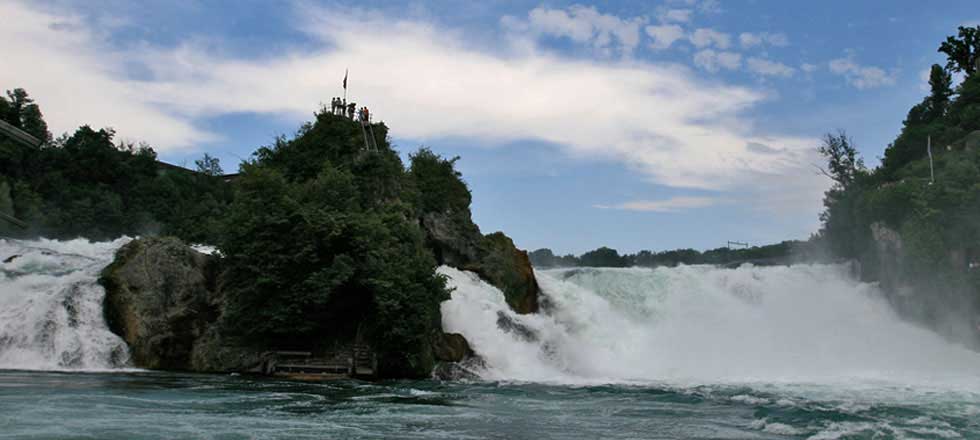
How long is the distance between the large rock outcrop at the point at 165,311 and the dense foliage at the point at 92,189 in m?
29.9

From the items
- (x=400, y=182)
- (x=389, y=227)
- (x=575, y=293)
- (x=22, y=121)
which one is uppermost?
(x=22, y=121)

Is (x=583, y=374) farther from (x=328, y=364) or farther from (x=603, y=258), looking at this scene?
(x=603, y=258)

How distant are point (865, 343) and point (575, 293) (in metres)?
13.7

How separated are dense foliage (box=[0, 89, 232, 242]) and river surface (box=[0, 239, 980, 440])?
29.3m

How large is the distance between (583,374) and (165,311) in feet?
50.8

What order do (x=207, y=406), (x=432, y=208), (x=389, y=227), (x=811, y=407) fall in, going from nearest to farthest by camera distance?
(x=207, y=406) → (x=811, y=407) → (x=389, y=227) → (x=432, y=208)

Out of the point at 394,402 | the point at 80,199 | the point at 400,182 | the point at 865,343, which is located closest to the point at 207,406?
the point at 394,402

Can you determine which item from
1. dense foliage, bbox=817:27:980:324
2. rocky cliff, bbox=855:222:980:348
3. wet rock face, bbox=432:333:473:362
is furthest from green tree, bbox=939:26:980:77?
wet rock face, bbox=432:333:473:362

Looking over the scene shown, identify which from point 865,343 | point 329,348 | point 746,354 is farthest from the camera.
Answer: point 865,343

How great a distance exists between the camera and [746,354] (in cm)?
3547

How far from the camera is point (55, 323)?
26188mm

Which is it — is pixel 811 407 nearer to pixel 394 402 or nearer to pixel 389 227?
pixel 394 402

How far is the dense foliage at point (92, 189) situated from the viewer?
203ft

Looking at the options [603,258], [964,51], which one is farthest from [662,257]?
[964,51]
